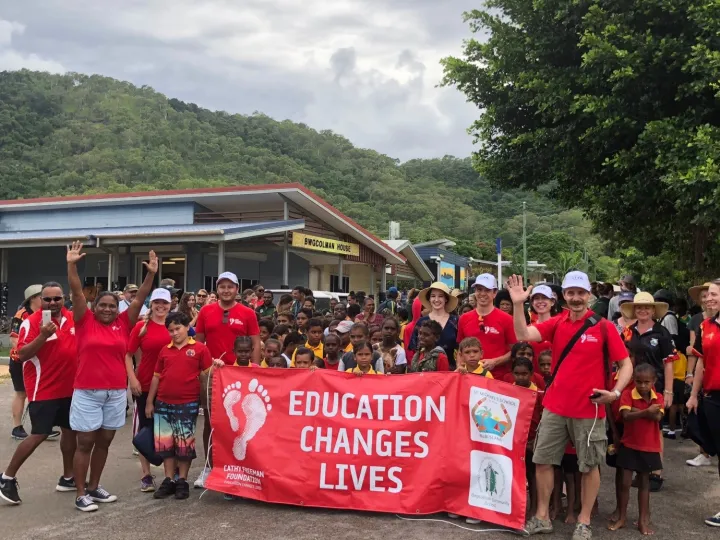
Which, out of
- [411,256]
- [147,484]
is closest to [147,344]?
[147,484]

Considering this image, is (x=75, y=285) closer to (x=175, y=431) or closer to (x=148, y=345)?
(x=148, y=345)

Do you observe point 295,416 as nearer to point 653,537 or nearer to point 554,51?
point 653,537

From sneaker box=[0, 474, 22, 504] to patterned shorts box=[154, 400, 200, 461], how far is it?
1179mm

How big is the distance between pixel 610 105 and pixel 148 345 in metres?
7.70

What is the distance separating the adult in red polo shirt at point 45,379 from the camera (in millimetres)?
5582

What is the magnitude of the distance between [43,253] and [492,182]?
692 inches

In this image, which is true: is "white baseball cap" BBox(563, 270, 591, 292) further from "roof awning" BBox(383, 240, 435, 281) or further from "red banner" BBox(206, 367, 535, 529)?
"roof awning" BBox(383, 240, 435, 281)

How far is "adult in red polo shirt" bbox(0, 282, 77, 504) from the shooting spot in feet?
18.3

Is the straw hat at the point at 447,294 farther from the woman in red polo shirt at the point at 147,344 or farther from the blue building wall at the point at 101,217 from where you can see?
the blue building wall at the point at 101,217

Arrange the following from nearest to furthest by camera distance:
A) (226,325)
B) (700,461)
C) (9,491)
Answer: (9,491) → (226,325) → (700,461)

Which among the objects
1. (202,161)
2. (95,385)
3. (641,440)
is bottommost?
(641,440)

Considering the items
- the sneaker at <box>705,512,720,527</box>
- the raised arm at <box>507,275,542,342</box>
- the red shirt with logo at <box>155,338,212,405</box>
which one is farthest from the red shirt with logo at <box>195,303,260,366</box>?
the sneaker at <box>705,512,720,527</box>

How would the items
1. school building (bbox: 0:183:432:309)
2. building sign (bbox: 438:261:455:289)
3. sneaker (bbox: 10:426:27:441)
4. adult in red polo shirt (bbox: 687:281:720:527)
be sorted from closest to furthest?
adult in red polo shirt (bbox: 687:281:720:527), sneaker (bbox: 10:426:27:441), school building (bbox: 0:183:432:309), building sign (bbox: 438:261:455:289)

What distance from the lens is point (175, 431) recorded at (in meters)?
5.81
